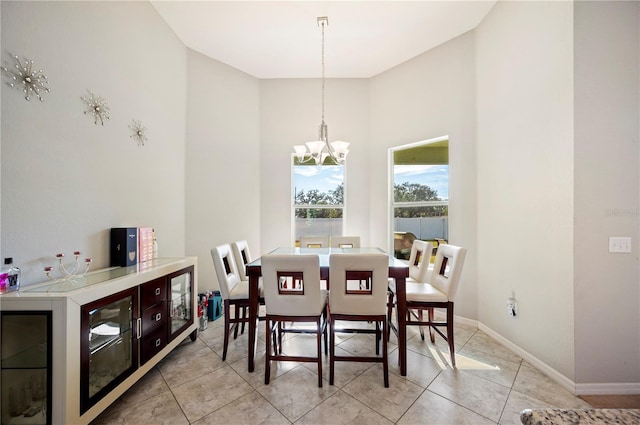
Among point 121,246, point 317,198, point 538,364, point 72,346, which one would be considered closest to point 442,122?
point 317,198

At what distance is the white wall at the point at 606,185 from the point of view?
1835 mm

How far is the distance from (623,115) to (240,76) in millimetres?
4166

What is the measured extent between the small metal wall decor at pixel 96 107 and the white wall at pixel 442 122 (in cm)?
320

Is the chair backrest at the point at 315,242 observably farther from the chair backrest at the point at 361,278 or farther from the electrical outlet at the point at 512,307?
the electrical outlet at the point at 512,307

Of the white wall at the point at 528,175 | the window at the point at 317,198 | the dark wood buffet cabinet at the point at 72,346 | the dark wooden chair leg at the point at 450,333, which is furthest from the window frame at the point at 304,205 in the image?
the dark wood buffet cabinet at the point at 72,346

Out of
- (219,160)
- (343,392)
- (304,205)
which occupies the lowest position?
(343,392)

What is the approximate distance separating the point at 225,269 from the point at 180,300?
486mm

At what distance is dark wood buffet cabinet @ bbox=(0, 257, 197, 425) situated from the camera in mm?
1338

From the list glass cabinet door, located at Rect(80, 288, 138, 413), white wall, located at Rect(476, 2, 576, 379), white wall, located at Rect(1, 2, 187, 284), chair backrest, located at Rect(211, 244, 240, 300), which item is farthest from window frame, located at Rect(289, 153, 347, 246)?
glass cabinet door, located at Rect(80, 288, 138, 413)

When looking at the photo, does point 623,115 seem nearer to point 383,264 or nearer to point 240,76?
point 383,264

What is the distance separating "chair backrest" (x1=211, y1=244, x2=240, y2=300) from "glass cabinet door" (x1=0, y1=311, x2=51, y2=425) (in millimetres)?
1101

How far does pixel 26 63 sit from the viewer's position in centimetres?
157

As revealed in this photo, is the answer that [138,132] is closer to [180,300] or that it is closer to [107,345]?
[180,300]

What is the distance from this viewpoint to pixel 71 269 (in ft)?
5.97
